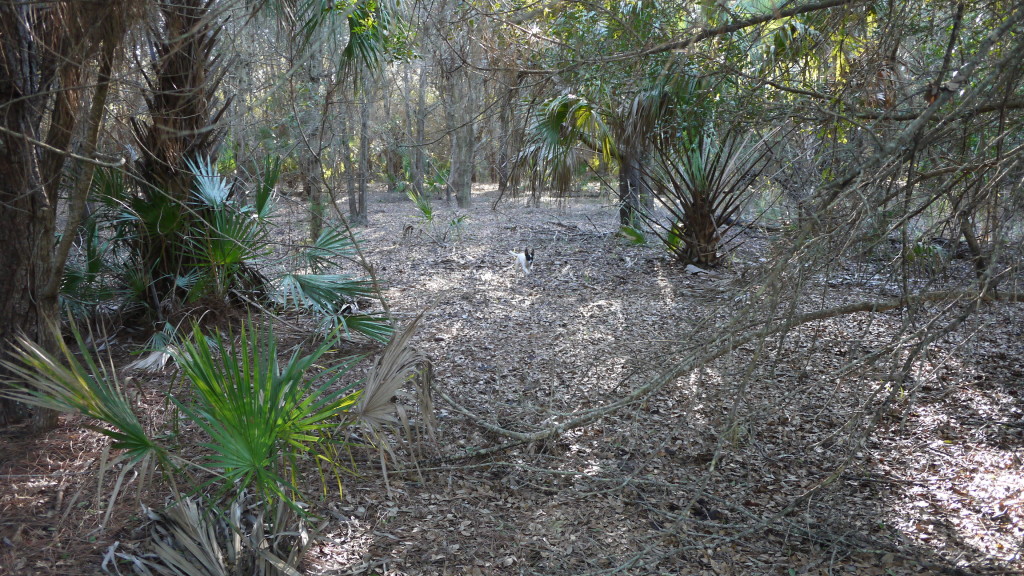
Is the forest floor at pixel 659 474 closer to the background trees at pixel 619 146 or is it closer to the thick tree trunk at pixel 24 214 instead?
the background trees at pixel 619 146

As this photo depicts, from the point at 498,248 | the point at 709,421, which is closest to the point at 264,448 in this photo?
the point at 709,421

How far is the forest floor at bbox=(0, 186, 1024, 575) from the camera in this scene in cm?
312

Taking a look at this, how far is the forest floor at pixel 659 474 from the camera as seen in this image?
312 centimetres

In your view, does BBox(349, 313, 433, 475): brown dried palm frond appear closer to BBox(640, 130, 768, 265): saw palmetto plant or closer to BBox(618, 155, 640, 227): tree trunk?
BBox(640, 130, 768, 265): saw palmetto plant

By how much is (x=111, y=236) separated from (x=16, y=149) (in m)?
1.96

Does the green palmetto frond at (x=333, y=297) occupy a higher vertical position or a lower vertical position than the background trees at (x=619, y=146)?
lower

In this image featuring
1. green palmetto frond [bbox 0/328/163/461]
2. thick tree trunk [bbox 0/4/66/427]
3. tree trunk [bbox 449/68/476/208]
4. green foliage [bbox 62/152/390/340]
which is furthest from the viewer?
tree trunk [bbox 449/68/476/208]

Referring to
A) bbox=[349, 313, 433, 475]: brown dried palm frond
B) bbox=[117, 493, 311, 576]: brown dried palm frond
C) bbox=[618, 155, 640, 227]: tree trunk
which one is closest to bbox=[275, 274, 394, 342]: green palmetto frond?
bbox=[349, 313, 433, 475]: brown dried palm frond

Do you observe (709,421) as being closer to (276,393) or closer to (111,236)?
(276,393)

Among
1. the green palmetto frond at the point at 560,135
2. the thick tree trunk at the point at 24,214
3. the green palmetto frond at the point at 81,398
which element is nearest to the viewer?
the green palmetto frond at the point at 81,398

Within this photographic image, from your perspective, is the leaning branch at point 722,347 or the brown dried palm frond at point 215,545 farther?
the leaning branch at point 722,347

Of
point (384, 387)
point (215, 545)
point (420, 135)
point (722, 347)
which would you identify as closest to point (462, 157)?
point (420, 135)

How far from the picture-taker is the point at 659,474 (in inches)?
154

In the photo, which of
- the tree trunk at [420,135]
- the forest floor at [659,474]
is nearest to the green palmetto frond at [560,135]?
the forest floor at [659,474]
